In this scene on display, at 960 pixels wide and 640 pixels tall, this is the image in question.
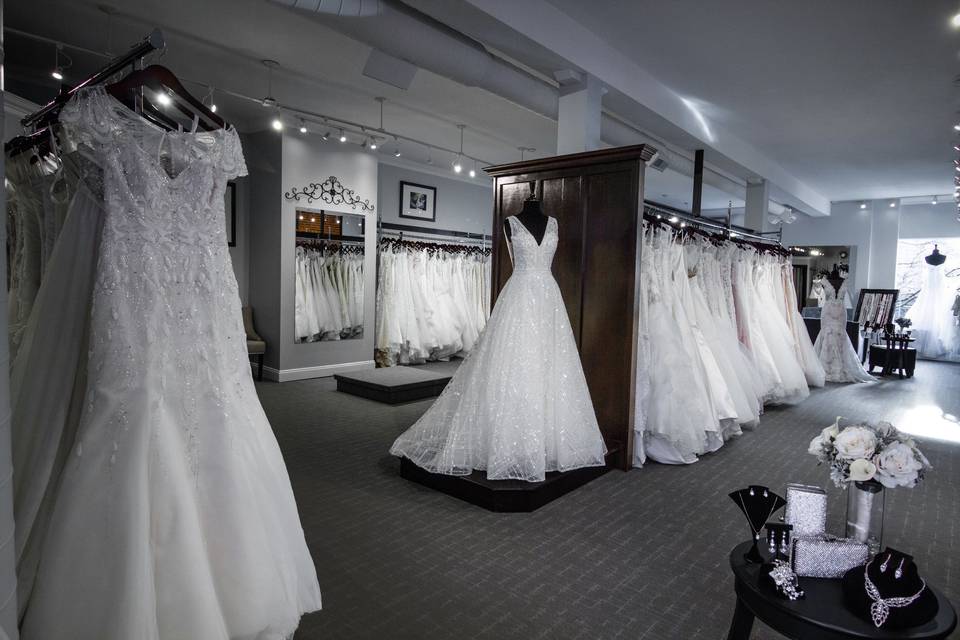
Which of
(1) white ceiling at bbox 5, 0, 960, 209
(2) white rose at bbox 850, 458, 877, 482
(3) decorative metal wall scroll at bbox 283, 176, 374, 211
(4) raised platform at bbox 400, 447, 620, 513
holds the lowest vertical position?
(4) raised platform at bbox 400, 447, 620, 513

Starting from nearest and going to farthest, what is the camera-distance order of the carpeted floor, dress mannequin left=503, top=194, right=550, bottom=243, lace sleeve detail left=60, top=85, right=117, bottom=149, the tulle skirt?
lace sleeve detail left=60, top=85, right=117, bottom=149, the carpeted floor, the tulle skirt, dress mannequin left=503, top=194, right=550, bottom=243

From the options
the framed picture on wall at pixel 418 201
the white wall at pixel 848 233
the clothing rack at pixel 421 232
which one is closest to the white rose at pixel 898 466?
the clothing rack at pixel 421 232

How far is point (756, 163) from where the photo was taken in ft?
25.5

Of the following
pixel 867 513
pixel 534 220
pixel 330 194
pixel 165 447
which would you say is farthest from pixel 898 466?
pixel 330 194

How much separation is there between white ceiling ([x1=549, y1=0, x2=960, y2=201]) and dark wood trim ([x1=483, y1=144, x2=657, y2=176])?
1042 mm

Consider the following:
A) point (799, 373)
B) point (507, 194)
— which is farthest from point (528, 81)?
point (799, 373)

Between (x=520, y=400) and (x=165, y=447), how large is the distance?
6.90ft

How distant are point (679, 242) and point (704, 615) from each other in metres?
3.38

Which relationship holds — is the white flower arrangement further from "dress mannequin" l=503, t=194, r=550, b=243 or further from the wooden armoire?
"dress mannequin" l=503, t=194, r=550, b=243

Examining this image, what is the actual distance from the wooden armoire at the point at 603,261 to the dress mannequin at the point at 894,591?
2338 mm

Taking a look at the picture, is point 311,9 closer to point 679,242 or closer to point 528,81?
point 528,81

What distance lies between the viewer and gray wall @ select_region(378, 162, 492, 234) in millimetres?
8898

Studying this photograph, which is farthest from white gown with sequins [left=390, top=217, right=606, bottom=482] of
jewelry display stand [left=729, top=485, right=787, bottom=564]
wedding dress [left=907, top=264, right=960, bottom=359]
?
wedding dress [left=907, top=264, right=960, bottom=359]

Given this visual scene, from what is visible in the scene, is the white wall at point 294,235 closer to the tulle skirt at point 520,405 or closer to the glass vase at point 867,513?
the tulle skirt at point 520,405
